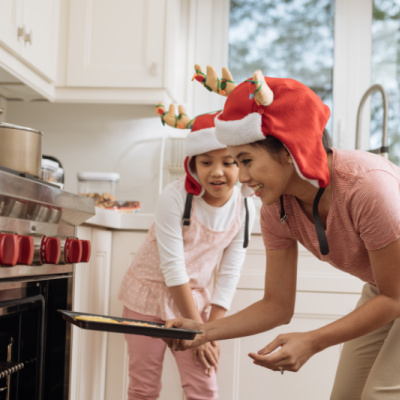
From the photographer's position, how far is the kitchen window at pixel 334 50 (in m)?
2.69

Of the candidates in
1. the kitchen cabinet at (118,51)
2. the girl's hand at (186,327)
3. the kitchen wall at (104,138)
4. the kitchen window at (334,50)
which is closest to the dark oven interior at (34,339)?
the girl's hand at (186,327)

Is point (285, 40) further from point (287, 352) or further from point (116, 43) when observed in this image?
point (287, 352)

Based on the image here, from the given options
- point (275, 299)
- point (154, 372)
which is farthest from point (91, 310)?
point (275, 299)

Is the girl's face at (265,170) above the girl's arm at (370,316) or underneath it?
above

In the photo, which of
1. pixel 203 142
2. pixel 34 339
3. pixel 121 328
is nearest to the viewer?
pixel 121 328

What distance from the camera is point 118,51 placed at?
2.30 m

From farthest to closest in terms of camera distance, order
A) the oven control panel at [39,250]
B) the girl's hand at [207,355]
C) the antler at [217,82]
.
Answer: the girl's hand at [207,355] < the antler at [217,82] < the oven control panel at [39,250]

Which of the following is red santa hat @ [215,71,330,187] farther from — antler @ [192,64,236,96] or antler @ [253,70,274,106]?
antler @ [192,64,236,96]

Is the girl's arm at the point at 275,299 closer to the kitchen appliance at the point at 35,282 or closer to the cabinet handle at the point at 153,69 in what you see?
the kitchen appliance at the point at 35,282

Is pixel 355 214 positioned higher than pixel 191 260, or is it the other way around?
pixel 355 214

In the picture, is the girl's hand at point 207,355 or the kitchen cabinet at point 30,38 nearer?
the girl's hand at point 207,355

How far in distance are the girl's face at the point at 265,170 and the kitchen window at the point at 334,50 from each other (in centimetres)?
159

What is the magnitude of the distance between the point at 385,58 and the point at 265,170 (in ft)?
5.99

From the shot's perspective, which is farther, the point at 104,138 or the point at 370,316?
the point at 104,138
